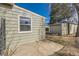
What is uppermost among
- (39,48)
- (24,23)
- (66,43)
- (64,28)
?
(24,23)

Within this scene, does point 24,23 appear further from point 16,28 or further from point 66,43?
point 66,43

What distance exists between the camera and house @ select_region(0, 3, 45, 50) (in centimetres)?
528

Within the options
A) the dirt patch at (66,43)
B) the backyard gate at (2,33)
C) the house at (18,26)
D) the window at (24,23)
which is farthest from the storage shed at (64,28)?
the backyard gate at (2,33)

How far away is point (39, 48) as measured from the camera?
16.8ft

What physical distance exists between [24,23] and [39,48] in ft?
3.96

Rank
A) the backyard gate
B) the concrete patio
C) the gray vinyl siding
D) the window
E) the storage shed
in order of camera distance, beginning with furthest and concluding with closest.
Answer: the window → the gray vinyl siding → the backyard gate → the storage shed → the concrete patio

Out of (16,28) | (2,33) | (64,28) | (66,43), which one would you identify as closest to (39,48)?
(66,43)

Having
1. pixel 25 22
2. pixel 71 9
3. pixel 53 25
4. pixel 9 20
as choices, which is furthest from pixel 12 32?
pixel 71 9

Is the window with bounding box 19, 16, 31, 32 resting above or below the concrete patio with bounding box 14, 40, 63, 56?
above

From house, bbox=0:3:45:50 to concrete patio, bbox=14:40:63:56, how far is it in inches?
8.4

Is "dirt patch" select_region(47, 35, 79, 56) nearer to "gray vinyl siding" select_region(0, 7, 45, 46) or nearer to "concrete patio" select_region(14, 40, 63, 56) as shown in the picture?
"concrete patio" select_region(14, 40, 63, 56)

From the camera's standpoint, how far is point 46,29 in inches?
203

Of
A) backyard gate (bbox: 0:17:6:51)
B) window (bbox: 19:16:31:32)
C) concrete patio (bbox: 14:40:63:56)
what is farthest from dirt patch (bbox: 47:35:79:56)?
backyard gate (bbox: 0:17:6:51)

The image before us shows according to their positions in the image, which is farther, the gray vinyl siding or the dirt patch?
the gray vinyl siding
